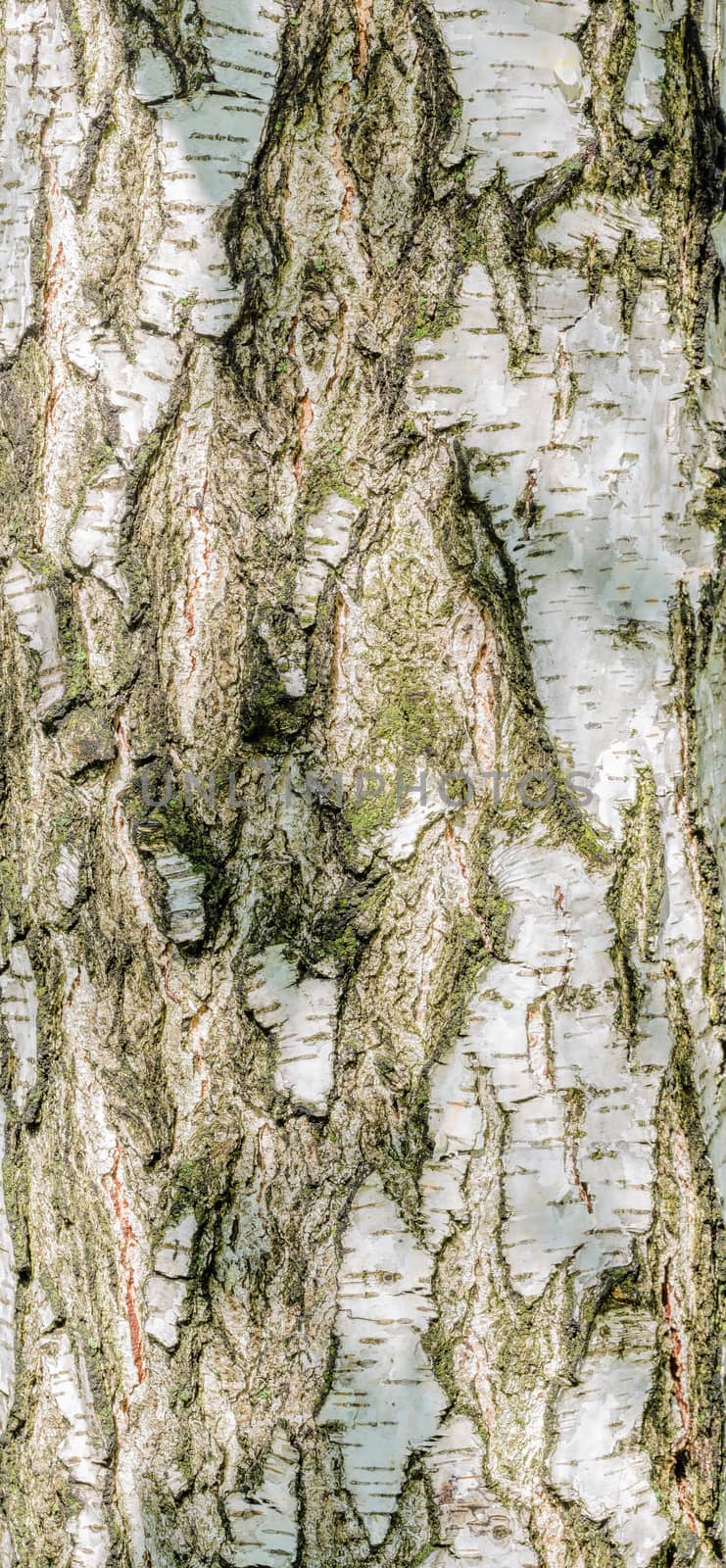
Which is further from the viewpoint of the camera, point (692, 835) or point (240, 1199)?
point (692, 835)

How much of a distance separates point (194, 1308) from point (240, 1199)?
0.11 meters

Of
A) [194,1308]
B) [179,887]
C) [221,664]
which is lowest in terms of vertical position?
[194,1308]

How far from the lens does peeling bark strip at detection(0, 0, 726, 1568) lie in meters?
1.05

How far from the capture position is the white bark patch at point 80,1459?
1.14m

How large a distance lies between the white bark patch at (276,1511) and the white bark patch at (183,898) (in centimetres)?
48

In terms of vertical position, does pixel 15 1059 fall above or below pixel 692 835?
below

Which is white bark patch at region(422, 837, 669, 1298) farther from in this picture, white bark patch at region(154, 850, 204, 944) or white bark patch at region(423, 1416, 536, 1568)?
white bark patch at region(154, 850, 204, 944)

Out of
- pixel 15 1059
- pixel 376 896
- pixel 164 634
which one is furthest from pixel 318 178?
pixel 15 1059

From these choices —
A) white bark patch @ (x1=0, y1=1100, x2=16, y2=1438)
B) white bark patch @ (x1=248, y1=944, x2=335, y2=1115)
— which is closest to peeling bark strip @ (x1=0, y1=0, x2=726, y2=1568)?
white bark patch @ (x1=248, y1=944, x2=335, y2=1115)

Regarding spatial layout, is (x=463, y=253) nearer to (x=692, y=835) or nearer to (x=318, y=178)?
(x=318, y=178)

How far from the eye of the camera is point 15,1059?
4.00 ft

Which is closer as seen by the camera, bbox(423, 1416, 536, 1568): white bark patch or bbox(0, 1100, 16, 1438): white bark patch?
bbox(423, 1416, 536, 1568): white bark patch

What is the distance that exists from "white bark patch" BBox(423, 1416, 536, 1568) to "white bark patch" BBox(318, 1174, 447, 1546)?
23 millimetres

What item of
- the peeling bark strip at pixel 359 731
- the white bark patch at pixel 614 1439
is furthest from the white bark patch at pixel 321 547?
the white bark patch at pixel 614 1439
